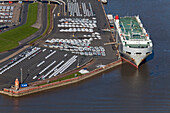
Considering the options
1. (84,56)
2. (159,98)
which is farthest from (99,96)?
(84,56)

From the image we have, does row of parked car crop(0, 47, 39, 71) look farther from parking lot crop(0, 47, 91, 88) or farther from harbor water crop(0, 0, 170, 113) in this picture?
harbor water crop(0, 0, 170, 113)

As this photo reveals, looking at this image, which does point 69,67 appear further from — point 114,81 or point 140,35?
point 140,35

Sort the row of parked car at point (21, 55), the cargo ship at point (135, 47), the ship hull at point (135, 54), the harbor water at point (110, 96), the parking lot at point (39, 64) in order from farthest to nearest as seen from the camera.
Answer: the cargo ship at point (135, 47), the ship hull at point (135, 54), the row of parked car at point (21, 55), the parking lot at point (39, 64), the harbor water at point (110, 96)

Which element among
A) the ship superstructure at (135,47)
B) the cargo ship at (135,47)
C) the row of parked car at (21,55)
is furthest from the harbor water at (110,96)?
the row of parked car at (21,55)

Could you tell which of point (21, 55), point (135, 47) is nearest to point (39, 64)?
point (21, 55)

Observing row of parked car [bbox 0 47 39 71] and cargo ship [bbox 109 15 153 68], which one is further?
cargo ship [bbox 109 15 153 68]

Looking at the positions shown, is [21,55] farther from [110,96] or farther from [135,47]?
[135,47]

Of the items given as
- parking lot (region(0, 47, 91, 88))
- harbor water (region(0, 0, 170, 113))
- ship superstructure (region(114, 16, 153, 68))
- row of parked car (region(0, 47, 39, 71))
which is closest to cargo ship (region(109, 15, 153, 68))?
ship superstructure (region(114, 16, 153, 68))

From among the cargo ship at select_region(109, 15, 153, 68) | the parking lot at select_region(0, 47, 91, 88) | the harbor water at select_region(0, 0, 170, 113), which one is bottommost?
the harbor water at select_region(0, 0, 170, 113)

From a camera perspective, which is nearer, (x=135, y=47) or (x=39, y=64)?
(x=39, y=64)

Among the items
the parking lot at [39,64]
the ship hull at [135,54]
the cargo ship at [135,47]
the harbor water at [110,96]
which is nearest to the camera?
the harbor water at [110,96]

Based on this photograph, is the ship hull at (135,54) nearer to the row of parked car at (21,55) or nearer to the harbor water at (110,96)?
the harbor water at (110,96)

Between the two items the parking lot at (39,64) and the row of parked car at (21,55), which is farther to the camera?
the row of parked car at (21,55)
